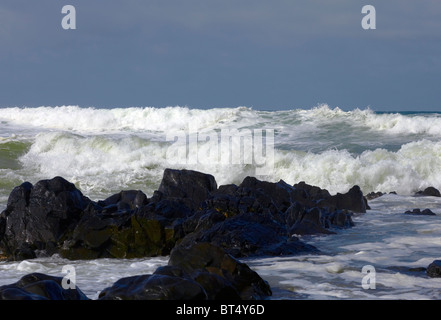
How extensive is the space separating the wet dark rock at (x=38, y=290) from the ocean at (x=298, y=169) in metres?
0.82

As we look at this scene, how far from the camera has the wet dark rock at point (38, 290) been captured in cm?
393

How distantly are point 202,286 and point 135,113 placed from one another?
31.4m

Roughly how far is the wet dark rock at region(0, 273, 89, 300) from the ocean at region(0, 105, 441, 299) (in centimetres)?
82

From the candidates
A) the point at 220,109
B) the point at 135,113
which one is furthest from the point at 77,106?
the point at 220,109

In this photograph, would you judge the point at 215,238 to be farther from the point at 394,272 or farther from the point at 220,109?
the point at 220,109

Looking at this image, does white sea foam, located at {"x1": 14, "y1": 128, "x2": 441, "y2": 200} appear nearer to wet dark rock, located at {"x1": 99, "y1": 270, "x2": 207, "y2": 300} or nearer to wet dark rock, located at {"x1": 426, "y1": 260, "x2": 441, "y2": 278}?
wet dark rock, located at {"x1": 426, "y1": 260, "x2": 441, "y2": 278}

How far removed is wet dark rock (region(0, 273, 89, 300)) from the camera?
3.93 m

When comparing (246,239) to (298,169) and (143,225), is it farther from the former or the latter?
(298,169)

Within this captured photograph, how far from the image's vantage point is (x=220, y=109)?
33.3 metres

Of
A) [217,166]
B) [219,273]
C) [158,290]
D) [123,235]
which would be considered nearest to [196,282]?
[158,290]

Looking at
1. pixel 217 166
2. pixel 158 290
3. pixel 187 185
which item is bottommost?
pixel 158 290

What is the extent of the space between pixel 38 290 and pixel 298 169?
49.1 feet

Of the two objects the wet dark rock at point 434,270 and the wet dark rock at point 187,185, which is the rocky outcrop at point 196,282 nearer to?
the wet dark rock at point 434,270

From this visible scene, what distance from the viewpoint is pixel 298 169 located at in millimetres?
18734
